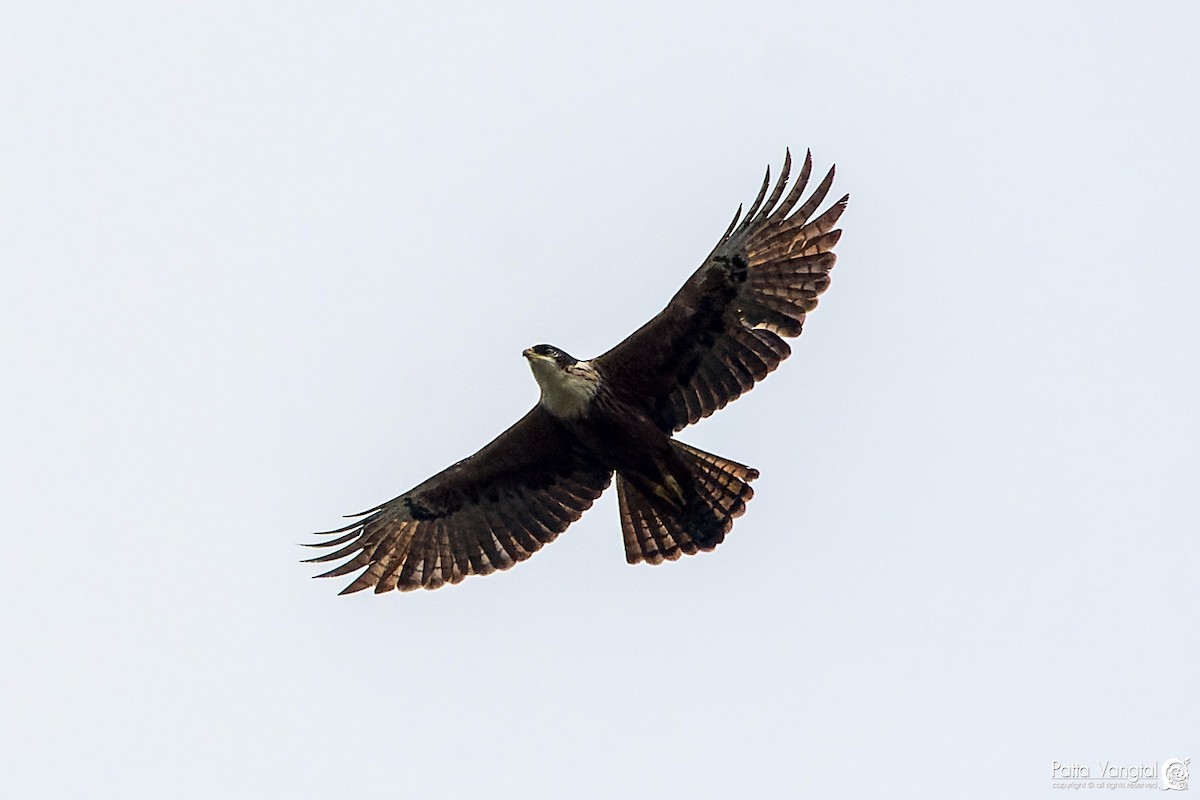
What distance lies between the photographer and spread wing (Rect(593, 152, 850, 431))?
49.2 ft

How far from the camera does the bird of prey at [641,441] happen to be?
49.2 feet

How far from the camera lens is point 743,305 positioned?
15.1m

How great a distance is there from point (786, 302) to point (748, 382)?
0.83 metres

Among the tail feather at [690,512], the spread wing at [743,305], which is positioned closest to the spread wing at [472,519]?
the tail feather at [690,512]

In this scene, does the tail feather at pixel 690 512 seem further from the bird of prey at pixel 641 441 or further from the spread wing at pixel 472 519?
the spread wing at pixel 472 519

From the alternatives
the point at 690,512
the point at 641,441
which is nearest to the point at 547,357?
the point at 641,441

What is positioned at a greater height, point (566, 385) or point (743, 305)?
point (743, 305)

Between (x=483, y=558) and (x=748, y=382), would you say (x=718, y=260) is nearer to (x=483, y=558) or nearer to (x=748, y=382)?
(x=748, y=382)

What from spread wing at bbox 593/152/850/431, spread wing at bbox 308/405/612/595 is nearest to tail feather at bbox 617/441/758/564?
spread wing at bbox 308/405/612/595

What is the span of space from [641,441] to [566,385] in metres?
0.91

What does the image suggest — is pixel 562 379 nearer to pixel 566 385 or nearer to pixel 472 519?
pixel 566 385

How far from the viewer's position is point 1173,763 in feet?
50.8

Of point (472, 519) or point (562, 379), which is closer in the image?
point (562, 379)

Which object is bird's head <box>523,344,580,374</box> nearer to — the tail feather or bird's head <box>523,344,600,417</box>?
bird's head <box>523,344,600,417</box>
